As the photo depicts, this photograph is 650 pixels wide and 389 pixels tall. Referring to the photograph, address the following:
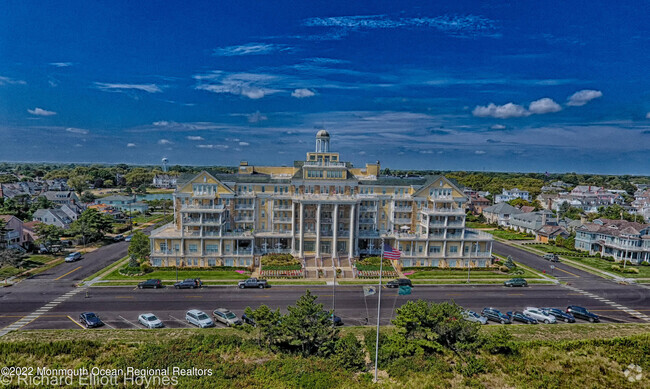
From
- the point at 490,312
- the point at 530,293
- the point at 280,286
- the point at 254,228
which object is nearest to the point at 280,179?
the point at 254,228

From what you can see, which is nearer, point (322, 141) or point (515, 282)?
point (515, 282)

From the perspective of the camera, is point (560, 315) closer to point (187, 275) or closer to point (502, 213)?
point (187, 275)

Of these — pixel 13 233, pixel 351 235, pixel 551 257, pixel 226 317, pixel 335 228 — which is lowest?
pixel 226 317

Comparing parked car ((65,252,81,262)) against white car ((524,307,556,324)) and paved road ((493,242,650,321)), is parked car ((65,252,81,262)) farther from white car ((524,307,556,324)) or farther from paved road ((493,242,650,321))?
paved road ((493,242,650,321))

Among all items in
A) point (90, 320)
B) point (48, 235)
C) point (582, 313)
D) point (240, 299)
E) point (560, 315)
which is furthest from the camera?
point (48, 235)

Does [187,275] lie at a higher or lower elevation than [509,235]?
lower

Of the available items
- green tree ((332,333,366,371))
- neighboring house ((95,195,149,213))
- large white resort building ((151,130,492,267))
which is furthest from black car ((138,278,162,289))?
neighboring house ((95,195,149,213))

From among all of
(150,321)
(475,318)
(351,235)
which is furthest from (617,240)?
(150,321)
